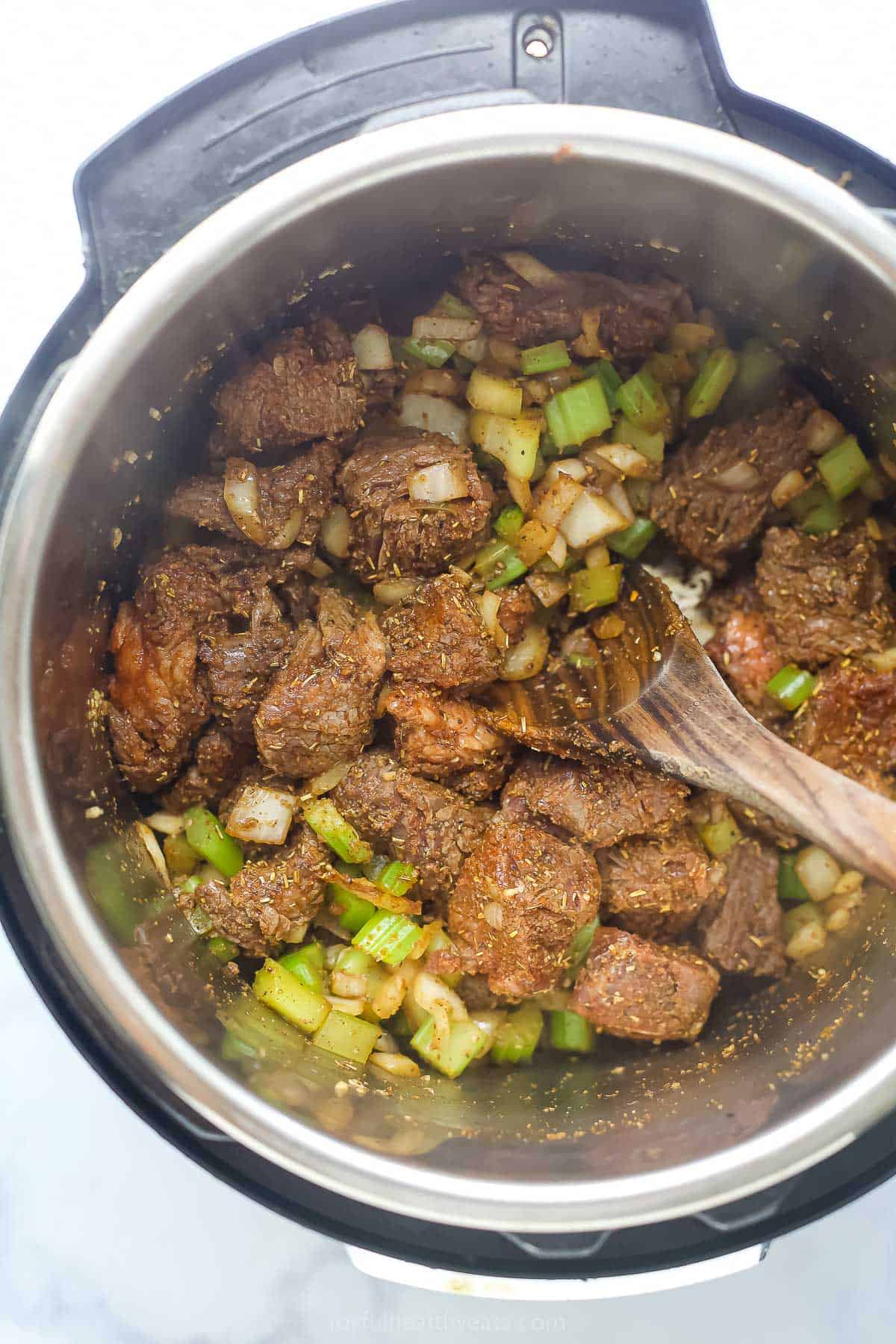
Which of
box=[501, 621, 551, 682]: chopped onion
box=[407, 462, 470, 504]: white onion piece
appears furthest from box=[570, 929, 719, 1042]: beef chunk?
box=[407, 462, 470, 504]: white onion piece

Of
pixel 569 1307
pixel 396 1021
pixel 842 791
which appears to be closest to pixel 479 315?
pixel 842 791

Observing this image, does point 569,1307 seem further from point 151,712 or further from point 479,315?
point 479,315

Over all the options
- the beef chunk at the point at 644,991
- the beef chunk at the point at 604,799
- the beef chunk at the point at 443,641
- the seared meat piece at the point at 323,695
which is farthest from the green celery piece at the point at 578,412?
the beef chunk at the point at 644,991

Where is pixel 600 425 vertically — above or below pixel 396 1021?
above

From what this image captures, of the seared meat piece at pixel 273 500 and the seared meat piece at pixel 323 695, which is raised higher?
the seared meat piece at pixel 273 500

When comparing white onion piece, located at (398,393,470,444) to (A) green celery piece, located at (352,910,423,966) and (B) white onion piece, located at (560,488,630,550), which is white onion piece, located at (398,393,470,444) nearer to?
(B) white onion piece, located at (560,488,630,550)

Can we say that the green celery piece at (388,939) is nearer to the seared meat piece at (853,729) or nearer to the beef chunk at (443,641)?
the beef chunk at (443,641)
